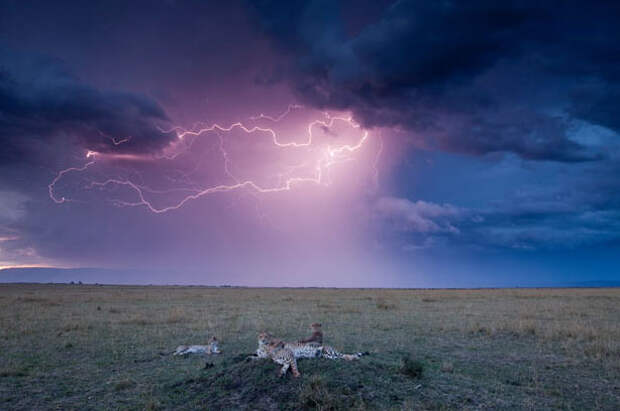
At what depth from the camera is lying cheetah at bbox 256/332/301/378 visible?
926 centimetres

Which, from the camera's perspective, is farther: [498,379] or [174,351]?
[174,351]

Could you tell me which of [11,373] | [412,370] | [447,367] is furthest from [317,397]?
[11,373]

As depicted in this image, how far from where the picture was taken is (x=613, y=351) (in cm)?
1420

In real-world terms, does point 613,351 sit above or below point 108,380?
→ above

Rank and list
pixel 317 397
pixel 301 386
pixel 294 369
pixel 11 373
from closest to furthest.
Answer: pixel 317 397
pixel 301 386
pixel 294 369
pixel 11 373

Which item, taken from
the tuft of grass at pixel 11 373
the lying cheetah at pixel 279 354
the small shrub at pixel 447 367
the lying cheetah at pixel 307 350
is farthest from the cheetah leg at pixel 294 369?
the tuft of grass at pixel 11 373

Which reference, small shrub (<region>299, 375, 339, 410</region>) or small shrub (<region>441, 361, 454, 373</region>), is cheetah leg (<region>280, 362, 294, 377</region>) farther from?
small shrub (<region>441, 361, 454, 373</region>)

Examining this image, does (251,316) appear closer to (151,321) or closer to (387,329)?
(151,321)

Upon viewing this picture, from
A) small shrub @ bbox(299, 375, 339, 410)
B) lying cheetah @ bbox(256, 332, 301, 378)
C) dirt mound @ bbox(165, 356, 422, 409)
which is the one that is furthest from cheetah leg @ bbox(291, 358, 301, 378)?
small shrub @ bbox(299, 375, 339, 410)

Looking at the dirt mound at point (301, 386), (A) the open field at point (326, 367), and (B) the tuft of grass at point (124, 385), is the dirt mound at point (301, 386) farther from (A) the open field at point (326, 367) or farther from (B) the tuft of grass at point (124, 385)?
(B) the tuft of grass at point (124, 385)

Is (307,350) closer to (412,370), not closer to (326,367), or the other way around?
(326,367)

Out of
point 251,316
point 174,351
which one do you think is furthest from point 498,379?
point 251,316

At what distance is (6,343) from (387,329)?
16.2m

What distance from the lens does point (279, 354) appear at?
10016mm
